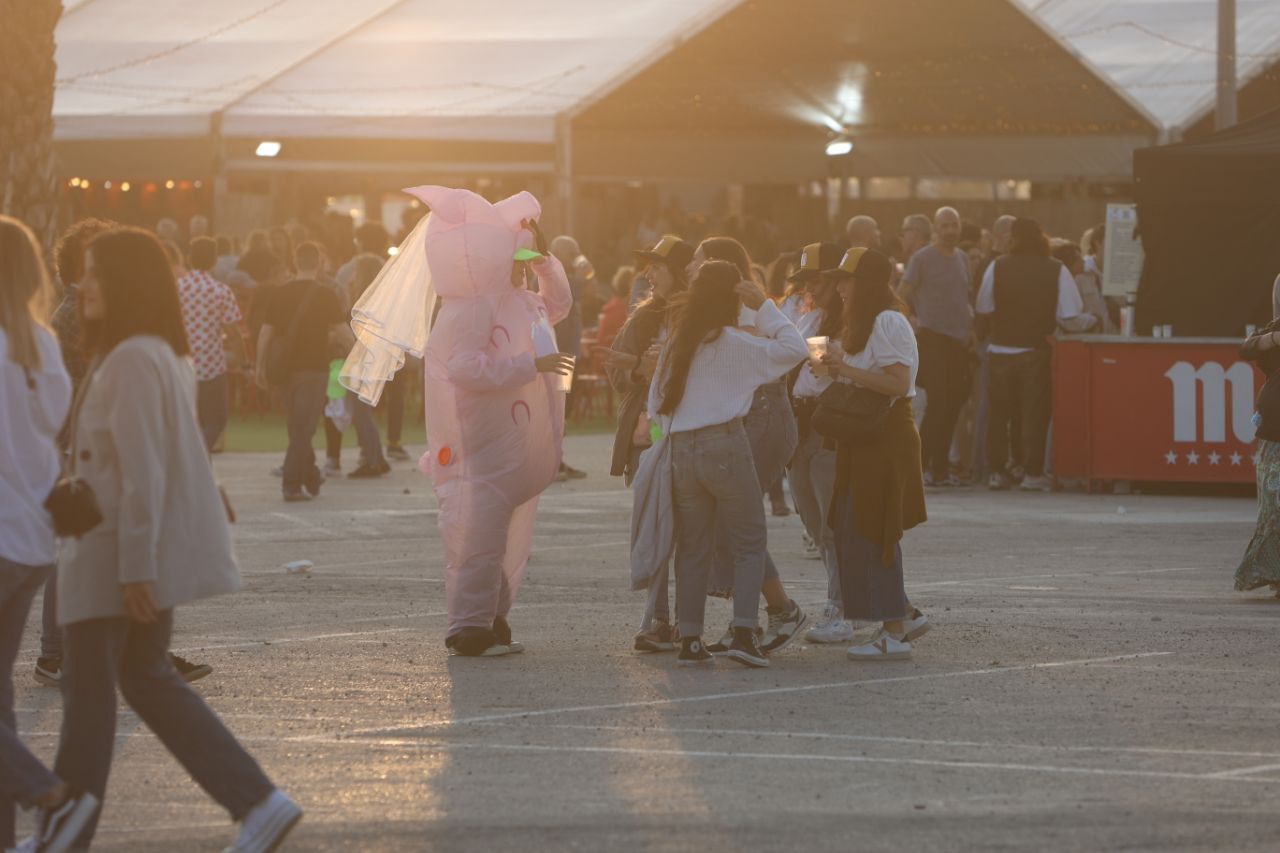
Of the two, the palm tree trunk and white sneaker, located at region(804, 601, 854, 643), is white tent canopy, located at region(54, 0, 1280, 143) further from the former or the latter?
white sneaker, located at region(804, 601, 854, 643)

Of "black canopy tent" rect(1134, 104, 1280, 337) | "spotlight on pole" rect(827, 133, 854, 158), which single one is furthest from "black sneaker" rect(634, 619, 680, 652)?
"spotlight on pole" rect(827, 133, 854, 158)

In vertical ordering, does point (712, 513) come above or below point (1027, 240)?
below

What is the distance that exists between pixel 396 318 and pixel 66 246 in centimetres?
195

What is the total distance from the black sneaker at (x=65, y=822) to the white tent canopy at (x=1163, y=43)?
66.7 ft

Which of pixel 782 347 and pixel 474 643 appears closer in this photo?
pixel 782 347

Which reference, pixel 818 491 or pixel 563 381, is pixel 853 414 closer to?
pixel 818 491

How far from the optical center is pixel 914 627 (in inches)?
368

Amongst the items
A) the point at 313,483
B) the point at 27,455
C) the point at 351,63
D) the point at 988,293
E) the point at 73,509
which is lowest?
the point at 313,483

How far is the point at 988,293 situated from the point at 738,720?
9.71 meters

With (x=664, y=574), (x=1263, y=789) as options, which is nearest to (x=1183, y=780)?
(x=1263, y=789)

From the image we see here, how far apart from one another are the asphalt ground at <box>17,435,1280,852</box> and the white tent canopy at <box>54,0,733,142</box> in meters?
12.9

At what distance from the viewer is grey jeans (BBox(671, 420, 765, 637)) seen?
8.95 meters

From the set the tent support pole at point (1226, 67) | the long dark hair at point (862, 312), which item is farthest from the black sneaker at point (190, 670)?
the tent support pole at point (1226, 67)

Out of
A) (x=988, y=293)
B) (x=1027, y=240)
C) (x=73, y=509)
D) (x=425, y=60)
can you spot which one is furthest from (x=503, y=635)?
(x=425, y=60)
